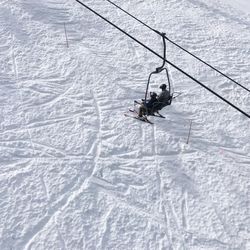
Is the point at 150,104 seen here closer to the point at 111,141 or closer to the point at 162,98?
the point at 162,98

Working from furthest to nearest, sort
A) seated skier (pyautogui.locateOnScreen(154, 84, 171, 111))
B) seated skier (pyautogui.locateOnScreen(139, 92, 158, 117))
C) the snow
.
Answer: seated skier (pyautogui.locateOnScreen(139, 92, 158, 117)) → seated skier (pyautogui.locateOnScreen(154, 84, 171, 111)) → the snow

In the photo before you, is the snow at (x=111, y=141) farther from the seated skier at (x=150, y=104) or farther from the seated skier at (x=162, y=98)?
the seated skier at (x=162, y=98)

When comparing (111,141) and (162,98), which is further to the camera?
(111,141)

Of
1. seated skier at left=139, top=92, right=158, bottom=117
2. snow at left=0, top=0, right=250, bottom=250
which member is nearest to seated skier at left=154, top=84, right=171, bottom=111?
seated skier at left=139, top=92, right=158, bottom=117

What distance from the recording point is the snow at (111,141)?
10539 mm

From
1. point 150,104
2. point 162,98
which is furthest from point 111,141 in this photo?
point 162,98

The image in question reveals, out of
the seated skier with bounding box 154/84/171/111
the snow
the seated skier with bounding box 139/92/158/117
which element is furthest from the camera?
the seated skier with bounding box 139/92/158/117

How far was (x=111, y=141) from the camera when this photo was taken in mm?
12828

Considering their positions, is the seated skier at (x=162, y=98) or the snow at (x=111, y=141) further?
the seated skier at (x=162, y=98)

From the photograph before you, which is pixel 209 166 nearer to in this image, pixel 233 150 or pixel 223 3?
pixel 233 150

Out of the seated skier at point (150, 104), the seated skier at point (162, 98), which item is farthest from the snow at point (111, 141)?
the seated skier at point (162, 98)

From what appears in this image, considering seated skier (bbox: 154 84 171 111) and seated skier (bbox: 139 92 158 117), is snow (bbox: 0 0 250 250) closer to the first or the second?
seated skier (bbox: 139 92 158 117)

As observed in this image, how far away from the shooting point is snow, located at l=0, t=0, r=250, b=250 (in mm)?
10539

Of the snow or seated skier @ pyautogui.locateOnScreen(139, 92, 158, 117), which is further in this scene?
seated skier @ pyautogui.locateOnScreen(139, 92, 158, 117)
